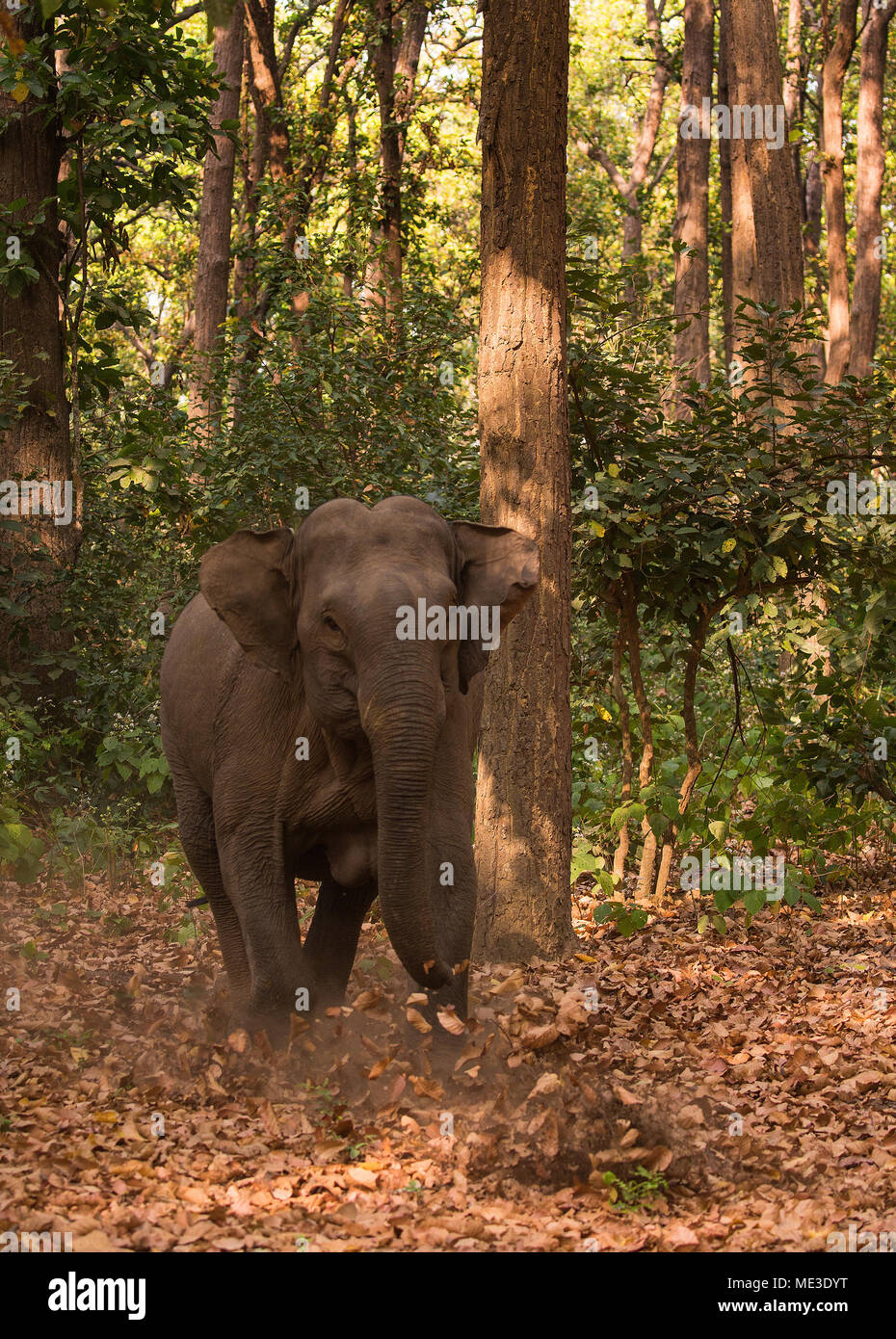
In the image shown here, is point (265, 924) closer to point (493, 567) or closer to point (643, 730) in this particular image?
point (493, 567)

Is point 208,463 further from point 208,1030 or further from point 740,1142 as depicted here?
point 740,1142

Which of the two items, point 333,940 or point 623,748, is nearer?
point 333,940

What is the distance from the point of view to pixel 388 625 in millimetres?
4941

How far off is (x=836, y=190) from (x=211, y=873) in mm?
17609

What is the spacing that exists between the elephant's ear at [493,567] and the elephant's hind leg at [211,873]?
75.1 inches

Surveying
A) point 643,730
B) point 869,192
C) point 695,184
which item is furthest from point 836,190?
point 643,730

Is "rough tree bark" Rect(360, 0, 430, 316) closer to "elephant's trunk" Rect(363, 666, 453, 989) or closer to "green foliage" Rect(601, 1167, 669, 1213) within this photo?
"elephant's trunk" Rect(363, 666, 453, 989)

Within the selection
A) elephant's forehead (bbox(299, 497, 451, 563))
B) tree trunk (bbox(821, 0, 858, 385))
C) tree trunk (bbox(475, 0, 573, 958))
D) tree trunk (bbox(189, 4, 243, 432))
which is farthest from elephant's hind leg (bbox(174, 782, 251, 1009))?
tree trunk (bbox(821, 0, 858, 385))

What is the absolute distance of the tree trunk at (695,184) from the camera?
70.4 feet

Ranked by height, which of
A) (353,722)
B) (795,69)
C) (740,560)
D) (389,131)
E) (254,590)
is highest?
(795,69)

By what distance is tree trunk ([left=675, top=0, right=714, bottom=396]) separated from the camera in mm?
21453

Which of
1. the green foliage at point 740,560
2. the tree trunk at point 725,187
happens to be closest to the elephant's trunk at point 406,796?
the green foliage at point 740,560

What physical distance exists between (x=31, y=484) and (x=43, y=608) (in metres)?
1.03

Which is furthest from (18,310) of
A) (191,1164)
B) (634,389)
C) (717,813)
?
(191,1164)
